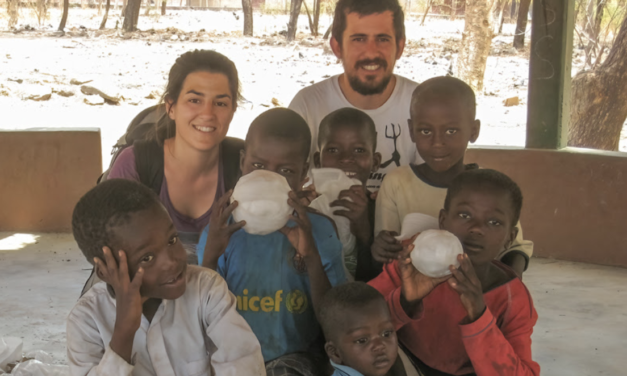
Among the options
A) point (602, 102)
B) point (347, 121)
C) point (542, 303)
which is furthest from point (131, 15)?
point (347, 121)

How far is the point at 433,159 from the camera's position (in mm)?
2494

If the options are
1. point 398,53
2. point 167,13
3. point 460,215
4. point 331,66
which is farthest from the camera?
point 167,13

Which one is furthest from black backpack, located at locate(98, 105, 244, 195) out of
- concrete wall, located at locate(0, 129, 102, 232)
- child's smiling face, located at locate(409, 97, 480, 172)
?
concrete wall, located at locate(0, 129, 102, 232)

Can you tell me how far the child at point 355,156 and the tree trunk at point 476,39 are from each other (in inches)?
320

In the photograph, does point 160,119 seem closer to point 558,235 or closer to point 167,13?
point 558,235

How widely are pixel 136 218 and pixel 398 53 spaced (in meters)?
1.88

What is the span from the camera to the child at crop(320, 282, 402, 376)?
2014 millimetres

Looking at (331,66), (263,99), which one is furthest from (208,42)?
(263,99)

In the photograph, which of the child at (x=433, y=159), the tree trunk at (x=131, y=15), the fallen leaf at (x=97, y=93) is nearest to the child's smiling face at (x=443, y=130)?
the child at (x=433, y=159)

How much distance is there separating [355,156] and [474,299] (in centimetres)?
89

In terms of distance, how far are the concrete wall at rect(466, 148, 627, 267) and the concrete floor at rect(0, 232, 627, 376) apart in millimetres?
151

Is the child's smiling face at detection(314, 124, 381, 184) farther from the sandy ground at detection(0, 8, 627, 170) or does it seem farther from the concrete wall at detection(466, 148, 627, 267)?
the sandy ground at detection(0, 8, 627, 170)

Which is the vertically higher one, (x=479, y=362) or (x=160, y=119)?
(x=160, y=119)

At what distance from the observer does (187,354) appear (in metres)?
1.95
